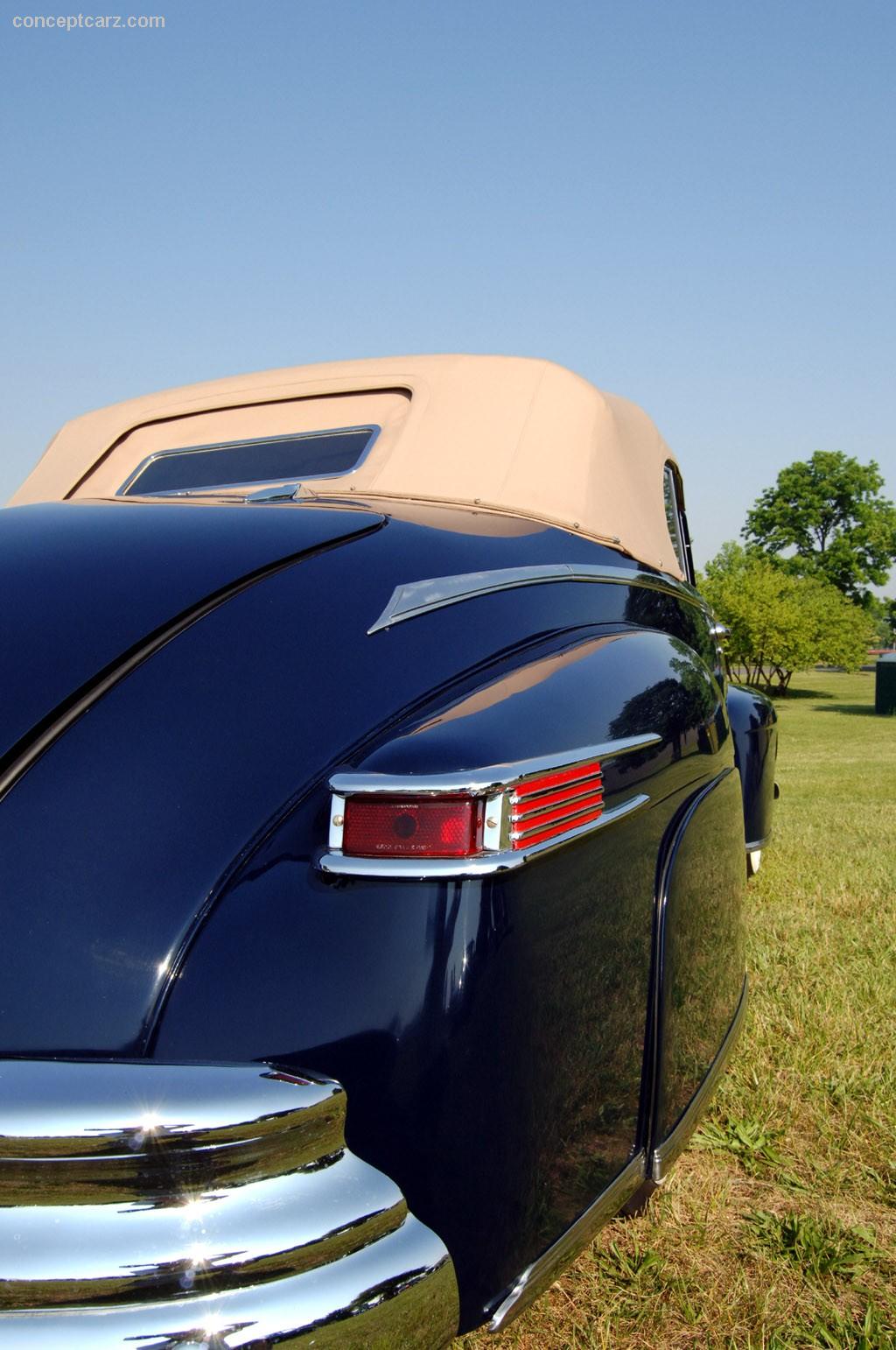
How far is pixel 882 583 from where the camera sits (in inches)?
2044

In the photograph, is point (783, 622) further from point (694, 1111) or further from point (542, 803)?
point (542, 803)

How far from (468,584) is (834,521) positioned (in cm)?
5570

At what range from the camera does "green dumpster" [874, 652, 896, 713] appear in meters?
27.7

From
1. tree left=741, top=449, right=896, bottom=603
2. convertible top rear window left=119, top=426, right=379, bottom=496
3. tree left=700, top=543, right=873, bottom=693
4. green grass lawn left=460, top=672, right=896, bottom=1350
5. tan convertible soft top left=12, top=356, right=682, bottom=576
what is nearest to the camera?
green grass lawn left=460, top=672, right=896, bottom=1350

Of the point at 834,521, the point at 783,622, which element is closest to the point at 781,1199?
the point at 783,622

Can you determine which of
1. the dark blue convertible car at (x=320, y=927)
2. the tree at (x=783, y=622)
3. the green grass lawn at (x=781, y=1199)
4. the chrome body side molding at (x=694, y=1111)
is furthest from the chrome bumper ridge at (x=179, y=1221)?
the tree at (x=783, y=622)

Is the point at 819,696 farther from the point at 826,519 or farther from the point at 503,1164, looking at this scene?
the point at 503,1164

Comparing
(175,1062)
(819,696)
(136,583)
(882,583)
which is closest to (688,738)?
(136,583)

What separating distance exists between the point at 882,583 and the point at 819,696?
1528 cm

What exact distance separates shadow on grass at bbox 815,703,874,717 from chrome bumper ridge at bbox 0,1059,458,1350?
29670 mm

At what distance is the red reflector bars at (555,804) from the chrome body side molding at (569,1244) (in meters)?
0.53

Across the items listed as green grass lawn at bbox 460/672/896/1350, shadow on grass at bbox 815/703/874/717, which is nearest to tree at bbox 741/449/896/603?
shadow on grass at bbox 815/703/874/717

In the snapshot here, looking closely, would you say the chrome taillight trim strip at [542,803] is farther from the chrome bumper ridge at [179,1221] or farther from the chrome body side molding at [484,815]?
the chrome bumper ridge at [179,1221]

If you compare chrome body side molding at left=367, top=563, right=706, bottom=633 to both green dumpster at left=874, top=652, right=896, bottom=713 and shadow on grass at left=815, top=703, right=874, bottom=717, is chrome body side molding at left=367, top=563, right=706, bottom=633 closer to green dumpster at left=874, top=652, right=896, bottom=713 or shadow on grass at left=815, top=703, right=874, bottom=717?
green dumpster at left=874, top=652, right=896, bottom=713
